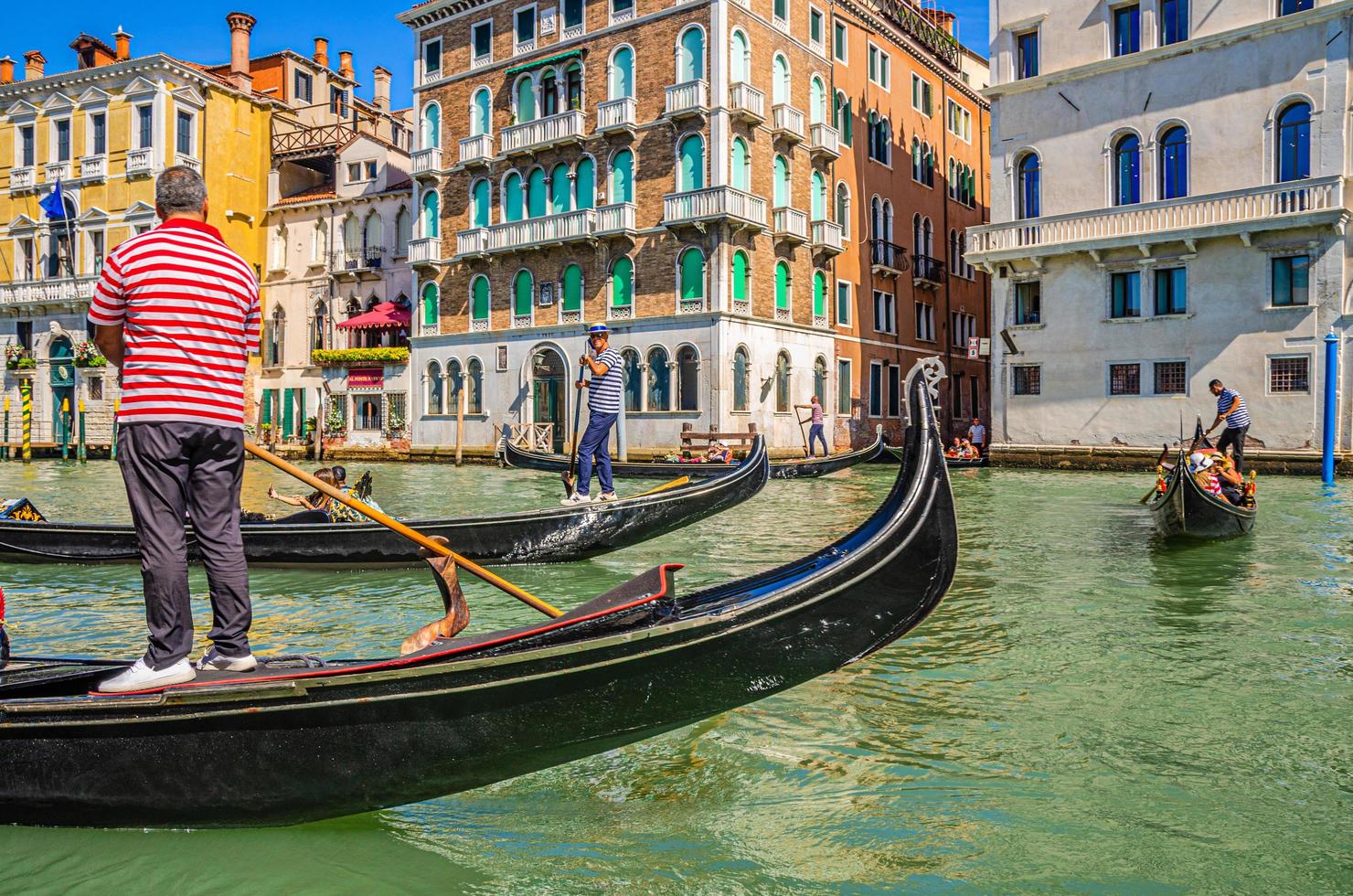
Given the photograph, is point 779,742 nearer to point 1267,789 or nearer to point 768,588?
point 768,588

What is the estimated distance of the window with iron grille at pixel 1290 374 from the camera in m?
14.1

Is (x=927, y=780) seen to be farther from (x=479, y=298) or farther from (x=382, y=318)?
(x=382, y=318)

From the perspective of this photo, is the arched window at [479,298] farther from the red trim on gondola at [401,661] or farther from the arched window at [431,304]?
the red trim on gondola at [401,661]

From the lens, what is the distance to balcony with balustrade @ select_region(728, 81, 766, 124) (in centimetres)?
1725

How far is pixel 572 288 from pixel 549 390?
2.01 metres

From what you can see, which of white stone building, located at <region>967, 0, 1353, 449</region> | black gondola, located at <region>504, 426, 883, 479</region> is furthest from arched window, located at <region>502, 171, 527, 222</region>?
white stone building, located at <region>967, 0, 1353, 449</region>

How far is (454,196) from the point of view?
21.0 meters

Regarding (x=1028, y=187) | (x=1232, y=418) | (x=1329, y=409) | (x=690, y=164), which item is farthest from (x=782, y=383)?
(x=1232, y=418)

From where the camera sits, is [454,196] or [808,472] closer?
[808,472]

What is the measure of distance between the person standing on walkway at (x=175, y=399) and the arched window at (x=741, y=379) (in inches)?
605

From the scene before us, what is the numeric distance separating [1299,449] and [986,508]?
7.05 m

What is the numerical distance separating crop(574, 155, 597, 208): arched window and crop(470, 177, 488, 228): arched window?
2362 millimetres

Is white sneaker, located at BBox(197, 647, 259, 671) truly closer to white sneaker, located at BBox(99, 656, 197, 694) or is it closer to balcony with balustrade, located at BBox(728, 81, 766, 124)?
white sneaker, located at BBox(99, 656, 197, 694)

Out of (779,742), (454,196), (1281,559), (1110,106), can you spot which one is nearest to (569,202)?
(454,196)
